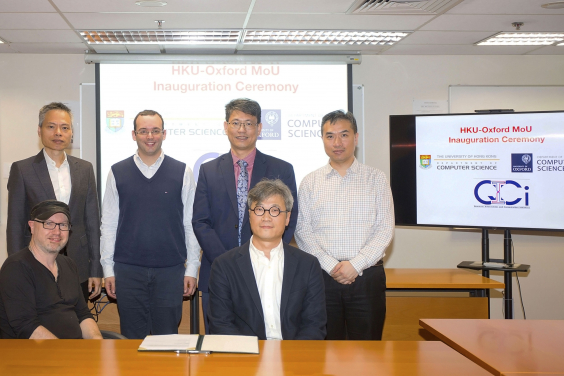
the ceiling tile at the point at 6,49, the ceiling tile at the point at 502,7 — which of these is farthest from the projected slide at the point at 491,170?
the ceiling tile at the point at 6,49

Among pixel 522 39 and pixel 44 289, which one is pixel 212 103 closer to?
pixel 44 289

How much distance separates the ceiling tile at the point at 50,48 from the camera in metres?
4.39

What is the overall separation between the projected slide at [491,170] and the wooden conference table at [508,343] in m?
2.06

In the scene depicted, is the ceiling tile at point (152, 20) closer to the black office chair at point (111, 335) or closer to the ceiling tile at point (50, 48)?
the ceiling tile at point (50, 48)

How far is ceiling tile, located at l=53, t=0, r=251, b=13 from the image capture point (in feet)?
11.1

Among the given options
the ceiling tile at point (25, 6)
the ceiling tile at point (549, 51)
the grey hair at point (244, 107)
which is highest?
the ceiling tile at point (549, 51)

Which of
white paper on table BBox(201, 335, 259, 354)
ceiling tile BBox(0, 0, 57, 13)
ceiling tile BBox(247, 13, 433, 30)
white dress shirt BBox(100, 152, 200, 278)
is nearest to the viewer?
white paper on table BBox(201, 335, 259, 354)

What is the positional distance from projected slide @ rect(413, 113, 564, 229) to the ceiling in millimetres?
762

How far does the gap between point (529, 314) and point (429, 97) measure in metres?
2.48

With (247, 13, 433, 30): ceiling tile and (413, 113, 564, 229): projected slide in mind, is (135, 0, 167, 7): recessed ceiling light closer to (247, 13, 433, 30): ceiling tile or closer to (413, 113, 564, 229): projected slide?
(247, 13, 433, 30): ceiling tile

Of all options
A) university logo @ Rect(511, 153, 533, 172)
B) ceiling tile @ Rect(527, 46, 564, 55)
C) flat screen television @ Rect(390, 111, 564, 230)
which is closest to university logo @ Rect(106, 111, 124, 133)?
flat screen television @ Rect(390, 111, 564, 230)

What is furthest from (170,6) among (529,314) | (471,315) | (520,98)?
(529,314)

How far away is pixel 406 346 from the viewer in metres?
1.92

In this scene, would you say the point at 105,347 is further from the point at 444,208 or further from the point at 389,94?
the point at 389,94
